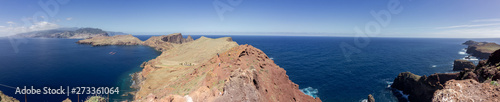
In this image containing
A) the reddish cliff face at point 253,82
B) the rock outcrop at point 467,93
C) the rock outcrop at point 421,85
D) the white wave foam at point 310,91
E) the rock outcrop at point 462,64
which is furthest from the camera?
the rock outcrop at point 462,64

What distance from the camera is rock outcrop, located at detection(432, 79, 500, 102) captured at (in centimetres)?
1038

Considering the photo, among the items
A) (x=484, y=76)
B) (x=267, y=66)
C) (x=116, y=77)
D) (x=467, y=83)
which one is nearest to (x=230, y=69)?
(x=267, y=66)

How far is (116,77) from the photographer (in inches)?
2251

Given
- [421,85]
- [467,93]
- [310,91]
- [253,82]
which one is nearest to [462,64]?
[421,85]

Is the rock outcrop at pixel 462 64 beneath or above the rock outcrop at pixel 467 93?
beneath

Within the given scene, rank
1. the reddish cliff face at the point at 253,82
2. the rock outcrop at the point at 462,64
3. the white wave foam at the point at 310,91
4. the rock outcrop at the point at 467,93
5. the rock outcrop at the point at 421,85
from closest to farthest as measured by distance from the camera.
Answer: the rock outcrop at the point at 467,93
the reddish cliff face at the point at 253,82
the rock outcrop at the point at 421,85
the white wave foam at the point at 310,91
the rock outcrop at the point at 462,64

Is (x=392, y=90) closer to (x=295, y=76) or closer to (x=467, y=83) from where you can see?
(x=295, y=76)

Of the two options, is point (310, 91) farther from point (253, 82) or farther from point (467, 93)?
point (467, 93)

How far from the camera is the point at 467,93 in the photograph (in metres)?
10.9

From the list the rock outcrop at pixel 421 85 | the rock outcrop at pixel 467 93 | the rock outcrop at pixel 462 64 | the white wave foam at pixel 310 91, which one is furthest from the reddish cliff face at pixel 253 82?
Answer: the rock outcrop at pixel 462 64

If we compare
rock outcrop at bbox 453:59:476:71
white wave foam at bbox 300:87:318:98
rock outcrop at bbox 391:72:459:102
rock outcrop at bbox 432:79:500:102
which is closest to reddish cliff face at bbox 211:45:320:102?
rock outcrop at bbox 432:79:500:102

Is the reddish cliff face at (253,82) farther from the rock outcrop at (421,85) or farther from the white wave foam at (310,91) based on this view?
the rock outcrop at (421,85)

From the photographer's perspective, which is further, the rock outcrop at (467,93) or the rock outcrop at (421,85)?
the rock outcrop at (421,85)

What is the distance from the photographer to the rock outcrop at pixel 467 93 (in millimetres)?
10375
